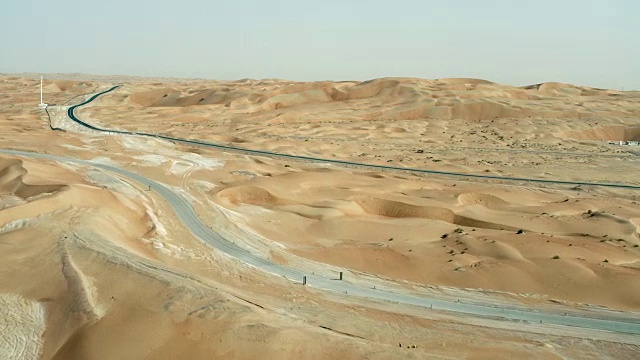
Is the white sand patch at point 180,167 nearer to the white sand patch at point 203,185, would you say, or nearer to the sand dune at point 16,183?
the white sand patch at point 203,185

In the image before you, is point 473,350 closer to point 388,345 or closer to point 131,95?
point 388,345

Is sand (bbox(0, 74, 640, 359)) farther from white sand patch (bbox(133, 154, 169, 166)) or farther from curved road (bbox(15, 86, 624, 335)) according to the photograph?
curved road (bbox(15, 86, 624, 335))

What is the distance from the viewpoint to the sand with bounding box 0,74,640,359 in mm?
18391

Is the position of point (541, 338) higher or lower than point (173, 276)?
lower

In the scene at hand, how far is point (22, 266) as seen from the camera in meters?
23.7

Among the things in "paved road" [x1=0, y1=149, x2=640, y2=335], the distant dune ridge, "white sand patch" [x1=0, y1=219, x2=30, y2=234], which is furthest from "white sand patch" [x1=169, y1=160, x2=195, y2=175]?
the distant dune ridge

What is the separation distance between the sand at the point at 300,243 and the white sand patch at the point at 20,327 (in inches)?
3.1

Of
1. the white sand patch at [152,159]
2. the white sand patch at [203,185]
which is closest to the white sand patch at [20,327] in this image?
the white sand patch at [203,185]

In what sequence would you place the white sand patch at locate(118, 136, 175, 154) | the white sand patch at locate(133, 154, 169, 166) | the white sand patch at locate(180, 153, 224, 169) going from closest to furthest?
the white sand patch at locate(133, 154, 169, 166), the white sand patch at locate(180, 153, 224, 169), the white sand patch at locate(118, 136, 175, 154)

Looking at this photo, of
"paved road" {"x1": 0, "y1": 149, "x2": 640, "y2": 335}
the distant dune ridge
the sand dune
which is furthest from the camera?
the distant dune ridge

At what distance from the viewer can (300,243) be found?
34438 mm

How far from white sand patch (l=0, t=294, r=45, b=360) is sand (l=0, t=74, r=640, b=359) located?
3.1 inches

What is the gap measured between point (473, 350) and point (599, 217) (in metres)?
28.0

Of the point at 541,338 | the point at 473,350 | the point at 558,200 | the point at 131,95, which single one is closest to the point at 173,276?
the point at 473,350
